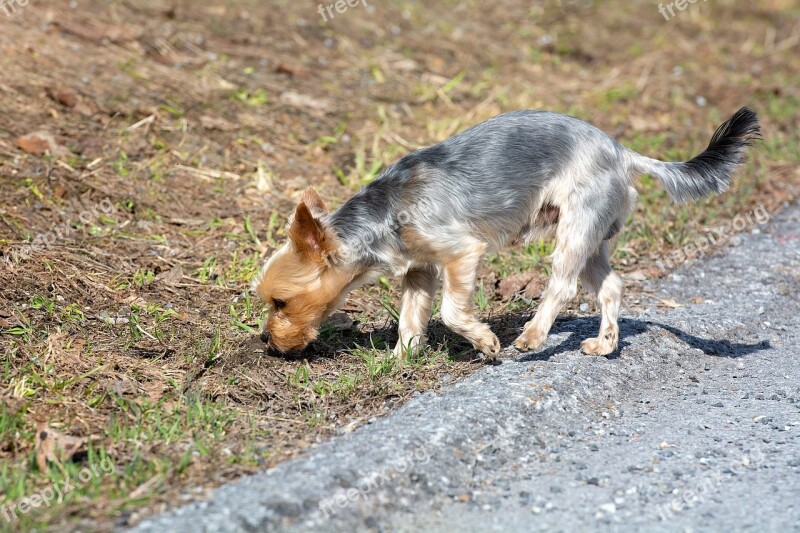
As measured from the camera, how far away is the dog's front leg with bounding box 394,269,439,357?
5.81 metres

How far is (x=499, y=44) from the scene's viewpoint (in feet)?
43.5

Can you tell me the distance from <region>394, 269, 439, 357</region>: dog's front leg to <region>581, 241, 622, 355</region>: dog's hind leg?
98cm

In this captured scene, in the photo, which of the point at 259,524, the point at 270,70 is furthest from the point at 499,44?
the point at 259,524

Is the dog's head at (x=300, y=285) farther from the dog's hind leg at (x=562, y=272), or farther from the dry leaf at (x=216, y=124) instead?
the dry leaf at (x=216, y=124)

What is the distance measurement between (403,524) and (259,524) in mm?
632

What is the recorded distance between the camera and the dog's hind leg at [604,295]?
226 inches

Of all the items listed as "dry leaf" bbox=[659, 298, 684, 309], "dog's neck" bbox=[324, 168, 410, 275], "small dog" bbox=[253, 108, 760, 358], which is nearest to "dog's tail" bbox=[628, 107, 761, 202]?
"small dog" bbox=[253, 108, 760, 358]

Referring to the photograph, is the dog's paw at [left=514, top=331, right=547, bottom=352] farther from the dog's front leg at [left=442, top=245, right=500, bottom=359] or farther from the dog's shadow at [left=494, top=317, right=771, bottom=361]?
the dog's shadow at [left=494, top=317, right=771, bottom=361]

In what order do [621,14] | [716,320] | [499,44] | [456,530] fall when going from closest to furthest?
[456,530], [716,320], [499,44], [621,14]

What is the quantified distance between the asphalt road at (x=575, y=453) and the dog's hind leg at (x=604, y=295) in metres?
0.09

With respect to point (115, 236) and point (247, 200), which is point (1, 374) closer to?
point (115, 236)

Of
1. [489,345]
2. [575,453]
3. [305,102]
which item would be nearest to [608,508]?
[575,453]

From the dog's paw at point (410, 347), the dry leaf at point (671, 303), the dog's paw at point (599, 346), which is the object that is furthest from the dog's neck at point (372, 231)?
the dry leaf at point (671, 303)

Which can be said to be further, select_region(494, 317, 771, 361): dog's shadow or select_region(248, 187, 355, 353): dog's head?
select_region(494, 317, 771, 361): dog's shadow
